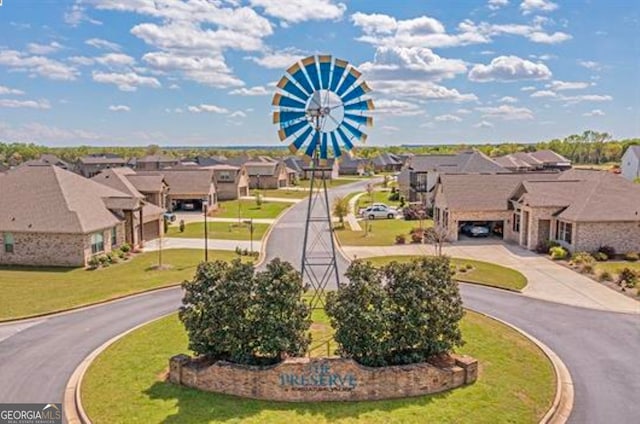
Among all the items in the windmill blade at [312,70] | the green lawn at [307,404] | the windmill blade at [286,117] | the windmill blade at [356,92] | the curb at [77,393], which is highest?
the windmill blade at [312,70]

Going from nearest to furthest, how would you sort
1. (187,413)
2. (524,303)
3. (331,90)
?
1. (187,413)
2. (331,90)
3. (524,303)

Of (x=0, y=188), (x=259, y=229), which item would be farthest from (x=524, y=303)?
(x=0, y=188)

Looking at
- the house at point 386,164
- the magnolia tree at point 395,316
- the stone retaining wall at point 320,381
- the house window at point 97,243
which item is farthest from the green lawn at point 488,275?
the house at point 386,164

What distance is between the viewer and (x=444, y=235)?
48.2 meters

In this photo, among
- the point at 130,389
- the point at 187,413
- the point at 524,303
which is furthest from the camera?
the point at 524,303

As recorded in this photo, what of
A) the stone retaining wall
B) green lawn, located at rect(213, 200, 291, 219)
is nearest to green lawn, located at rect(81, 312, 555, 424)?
the stone retaining wall

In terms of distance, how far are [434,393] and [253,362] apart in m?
6.20

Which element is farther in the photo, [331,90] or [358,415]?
[331,90]

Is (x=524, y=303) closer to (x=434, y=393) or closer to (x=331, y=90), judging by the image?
(x=434, y=393)

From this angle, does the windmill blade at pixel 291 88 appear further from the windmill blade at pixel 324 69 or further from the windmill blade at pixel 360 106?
the windmill blade at pixel 360 106

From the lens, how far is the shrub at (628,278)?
3172 centimetres

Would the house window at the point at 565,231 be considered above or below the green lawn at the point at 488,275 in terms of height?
above

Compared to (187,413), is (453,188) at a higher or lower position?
higher

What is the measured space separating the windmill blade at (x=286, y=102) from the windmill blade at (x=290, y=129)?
2.35 ft
